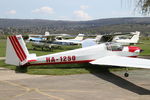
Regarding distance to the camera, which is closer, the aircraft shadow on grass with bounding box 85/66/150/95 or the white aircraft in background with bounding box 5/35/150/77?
the aircraft shadow on grass with bounding box 85/66/150/95

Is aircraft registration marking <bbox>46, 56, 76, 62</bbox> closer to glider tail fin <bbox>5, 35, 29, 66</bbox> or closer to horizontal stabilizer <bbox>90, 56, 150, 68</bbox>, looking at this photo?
glider tail fin <bbox>5, 35, 29, 66</bbox>

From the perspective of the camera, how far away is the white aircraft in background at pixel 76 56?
15124mm

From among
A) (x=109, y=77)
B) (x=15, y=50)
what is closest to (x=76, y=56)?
(x=109, y=77)

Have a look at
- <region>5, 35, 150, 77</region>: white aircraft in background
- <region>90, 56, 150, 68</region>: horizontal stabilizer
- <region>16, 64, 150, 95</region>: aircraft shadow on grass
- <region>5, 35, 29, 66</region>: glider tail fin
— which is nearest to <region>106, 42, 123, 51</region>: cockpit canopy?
<region>5, 35, 150, 77</region>: white aircraft in background

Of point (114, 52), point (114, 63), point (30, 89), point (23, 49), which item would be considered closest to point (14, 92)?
point (30, 89)

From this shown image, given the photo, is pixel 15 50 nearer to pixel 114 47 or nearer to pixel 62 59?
pixel 62 59

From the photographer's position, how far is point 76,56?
17.1 meters

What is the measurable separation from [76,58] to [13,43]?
436 centimetres

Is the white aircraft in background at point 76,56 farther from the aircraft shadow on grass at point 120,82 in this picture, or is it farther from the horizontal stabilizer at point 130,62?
the aircraft shadow on grass at point 120,82

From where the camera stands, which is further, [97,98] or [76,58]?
[76,58]

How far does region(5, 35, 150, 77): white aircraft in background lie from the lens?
1512 cm

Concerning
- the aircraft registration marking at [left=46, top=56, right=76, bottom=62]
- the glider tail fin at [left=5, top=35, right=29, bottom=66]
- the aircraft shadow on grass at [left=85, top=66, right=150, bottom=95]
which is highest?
the glider tail fin at [left=5, top=35, right=29, bottom=66]

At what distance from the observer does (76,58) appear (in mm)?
17141

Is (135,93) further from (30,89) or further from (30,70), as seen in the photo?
(30,70)
